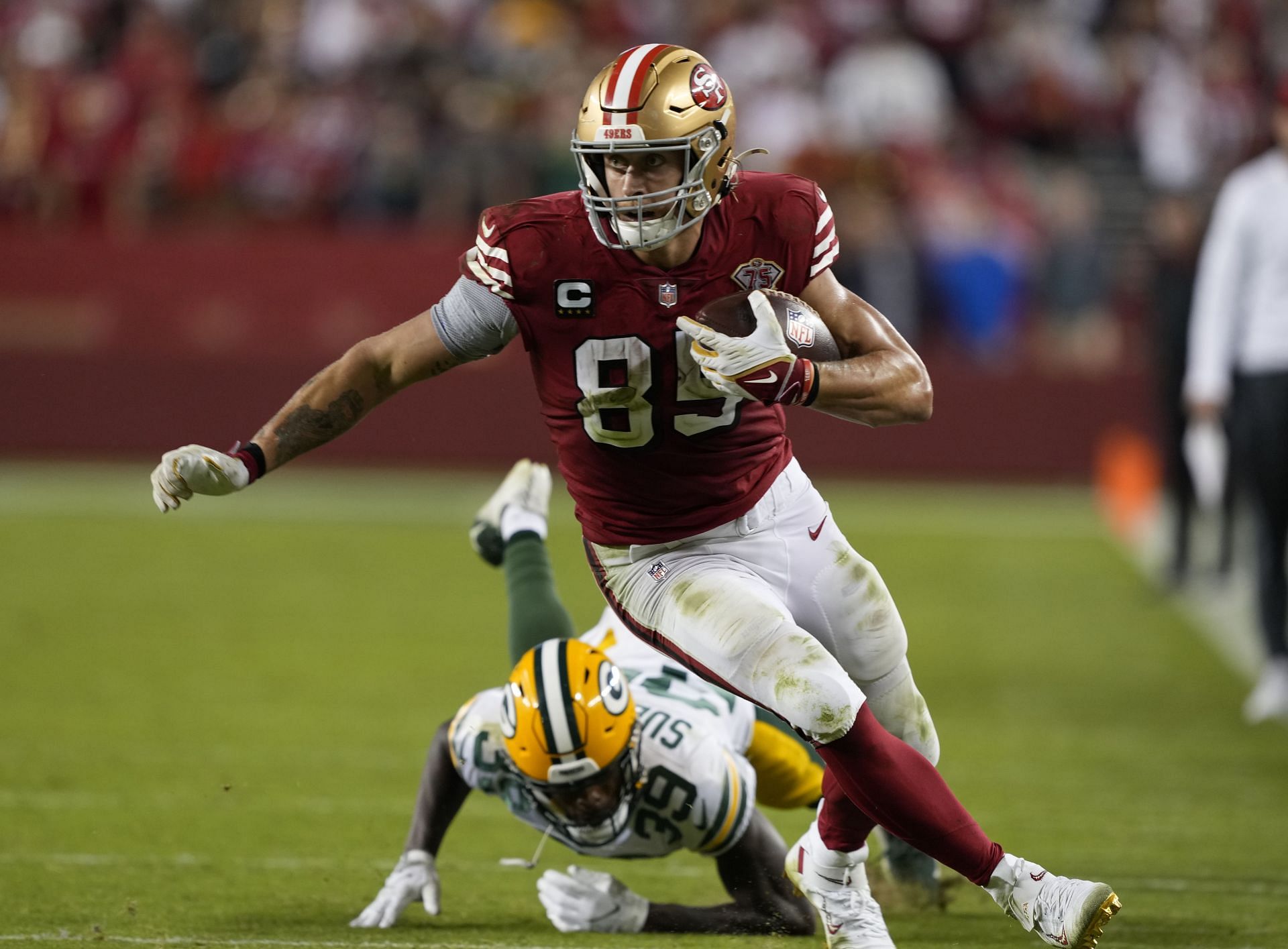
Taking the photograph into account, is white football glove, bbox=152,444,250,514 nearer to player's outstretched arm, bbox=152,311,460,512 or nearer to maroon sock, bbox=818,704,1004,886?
player's outstretched arm, bbox=152,311,460,512

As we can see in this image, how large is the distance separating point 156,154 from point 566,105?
126 inches

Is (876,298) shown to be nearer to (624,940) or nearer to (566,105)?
→ (566,105)

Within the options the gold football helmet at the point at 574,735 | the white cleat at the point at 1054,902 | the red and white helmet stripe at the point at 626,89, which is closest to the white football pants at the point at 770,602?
the gold football helmet at the point at 574,735

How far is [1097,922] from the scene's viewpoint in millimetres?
3457

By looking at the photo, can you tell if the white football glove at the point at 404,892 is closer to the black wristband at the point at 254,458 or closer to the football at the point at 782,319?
the black wristband at the point at 254,458

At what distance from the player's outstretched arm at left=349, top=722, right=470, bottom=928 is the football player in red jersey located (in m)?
0.69

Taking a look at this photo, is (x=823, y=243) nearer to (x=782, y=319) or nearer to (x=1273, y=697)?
(x=782, y=319)

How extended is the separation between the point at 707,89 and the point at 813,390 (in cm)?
71

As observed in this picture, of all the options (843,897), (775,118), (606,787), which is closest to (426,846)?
(606,787)

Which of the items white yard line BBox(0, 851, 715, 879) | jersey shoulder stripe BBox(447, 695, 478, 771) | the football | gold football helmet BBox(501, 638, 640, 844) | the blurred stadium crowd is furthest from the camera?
the blurred stadium crowd

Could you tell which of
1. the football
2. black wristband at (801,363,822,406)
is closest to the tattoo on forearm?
the football

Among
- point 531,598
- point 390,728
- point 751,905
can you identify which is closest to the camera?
point 751,905

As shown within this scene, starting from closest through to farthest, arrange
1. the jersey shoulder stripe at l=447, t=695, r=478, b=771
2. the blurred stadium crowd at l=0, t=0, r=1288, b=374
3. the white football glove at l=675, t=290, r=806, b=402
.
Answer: the white football glove at l=675, t=290, r=806, b=402 → the jersey shoulder stripe at l=447, t=695, r=478, b=771 → the blurred stadium crowd at l=0, t=0, r=1288, b=374

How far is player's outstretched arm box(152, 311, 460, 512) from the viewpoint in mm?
3730
